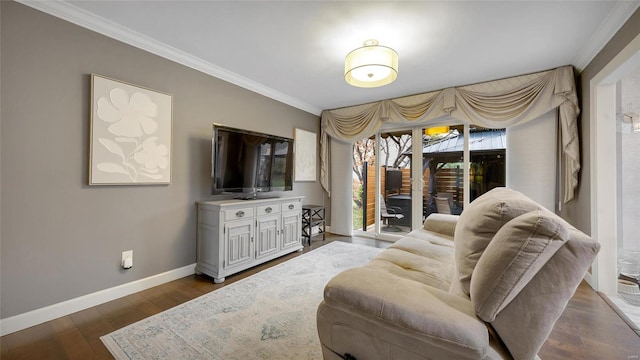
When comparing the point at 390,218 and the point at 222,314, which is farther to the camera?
the point at 390,218

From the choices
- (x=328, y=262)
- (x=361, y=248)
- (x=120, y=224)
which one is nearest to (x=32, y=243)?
(x=120, y=224)

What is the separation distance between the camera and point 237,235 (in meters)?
2.63

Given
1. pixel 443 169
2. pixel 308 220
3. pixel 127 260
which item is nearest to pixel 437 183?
pixel 443 169

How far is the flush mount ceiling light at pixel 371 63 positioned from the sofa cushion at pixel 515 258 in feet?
5.80

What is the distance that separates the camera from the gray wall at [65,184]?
5.51 ft

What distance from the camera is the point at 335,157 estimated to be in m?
4.63

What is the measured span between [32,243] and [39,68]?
4.23ft

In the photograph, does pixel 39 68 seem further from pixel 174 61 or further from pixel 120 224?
pixel 120 224

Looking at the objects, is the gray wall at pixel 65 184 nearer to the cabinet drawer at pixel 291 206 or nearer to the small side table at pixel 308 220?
the cabinet drawer at pixel 291 206

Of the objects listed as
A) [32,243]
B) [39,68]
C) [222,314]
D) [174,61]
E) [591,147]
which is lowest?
[222,314]

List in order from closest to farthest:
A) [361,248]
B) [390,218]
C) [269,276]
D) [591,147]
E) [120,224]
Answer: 1. [120,224]
2. [591,147]
3. [269,276]
4. [361,248]
5. [390,218]

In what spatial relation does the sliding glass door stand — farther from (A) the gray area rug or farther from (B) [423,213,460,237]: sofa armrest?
(A) the gray area rug

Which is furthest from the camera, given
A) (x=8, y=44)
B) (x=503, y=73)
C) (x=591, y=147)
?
(x=503, y=73)

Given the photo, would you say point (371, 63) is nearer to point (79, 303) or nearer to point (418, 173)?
point (418, 173)
